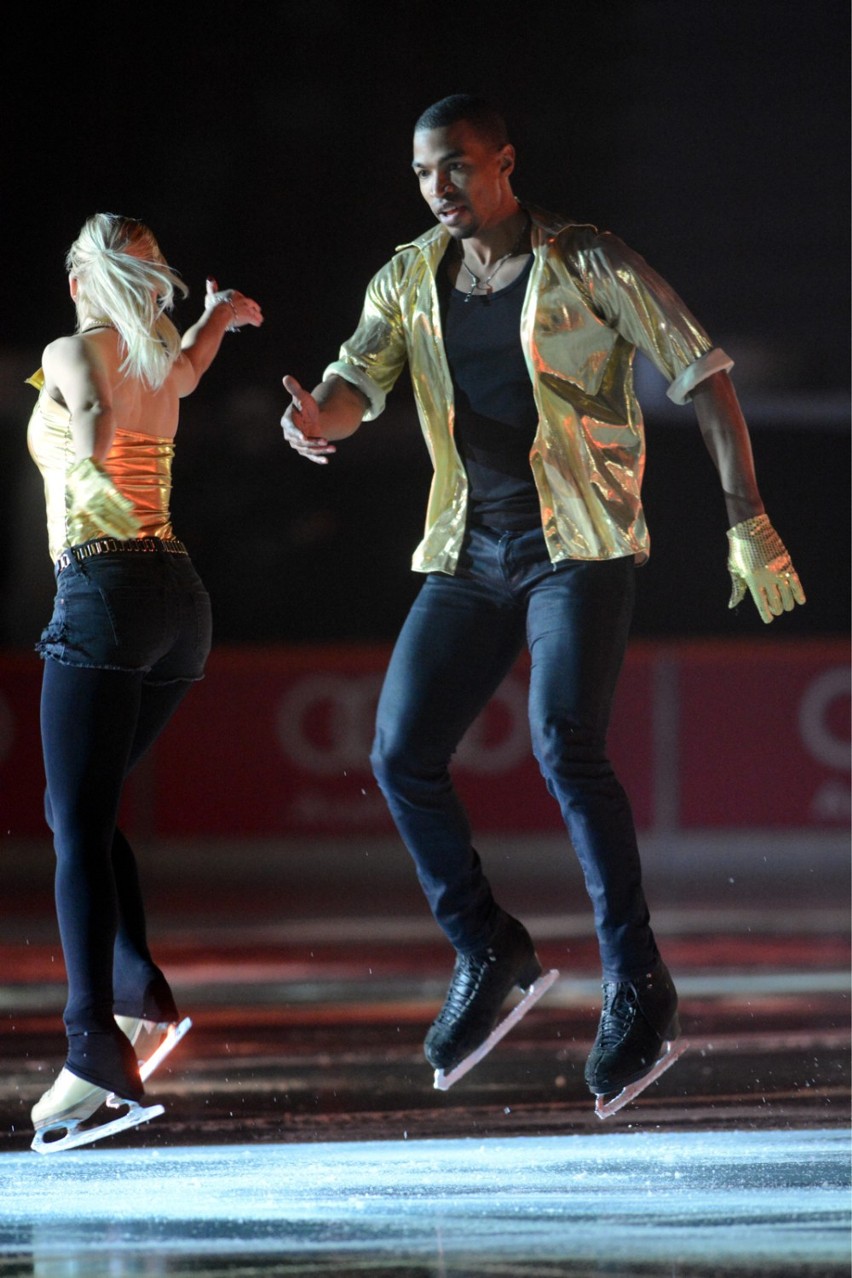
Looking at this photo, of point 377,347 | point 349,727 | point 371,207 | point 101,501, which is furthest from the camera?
point 371,207

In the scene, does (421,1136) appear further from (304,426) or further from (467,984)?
(304,426)

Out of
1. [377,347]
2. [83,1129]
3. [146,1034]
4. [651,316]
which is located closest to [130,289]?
[377,347]

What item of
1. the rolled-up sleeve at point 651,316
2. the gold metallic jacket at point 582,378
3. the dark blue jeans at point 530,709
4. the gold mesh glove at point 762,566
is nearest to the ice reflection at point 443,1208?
the dark blue jeans at point 530,709

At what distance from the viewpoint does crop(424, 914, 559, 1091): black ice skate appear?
4.03m

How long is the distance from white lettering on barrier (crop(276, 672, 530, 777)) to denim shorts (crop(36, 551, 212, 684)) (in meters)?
5.62

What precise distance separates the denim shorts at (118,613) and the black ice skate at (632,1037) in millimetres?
1167

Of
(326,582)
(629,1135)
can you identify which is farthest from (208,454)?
(629,1135)

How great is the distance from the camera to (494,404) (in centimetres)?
398

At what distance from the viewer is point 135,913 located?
13.0ft

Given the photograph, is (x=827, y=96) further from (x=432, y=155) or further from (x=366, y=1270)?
(x=366, y=1270)

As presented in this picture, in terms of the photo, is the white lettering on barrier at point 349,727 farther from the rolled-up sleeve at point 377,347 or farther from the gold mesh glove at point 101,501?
the gold mesh glove at point 101,501

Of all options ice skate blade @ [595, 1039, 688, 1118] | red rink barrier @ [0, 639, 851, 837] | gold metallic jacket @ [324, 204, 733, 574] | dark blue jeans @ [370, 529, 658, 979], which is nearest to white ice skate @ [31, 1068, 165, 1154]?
dark blue jeans @ [370, 529, 658, 979]

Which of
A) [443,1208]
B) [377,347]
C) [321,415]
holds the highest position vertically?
[377,347]

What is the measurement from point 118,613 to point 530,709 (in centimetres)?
85
